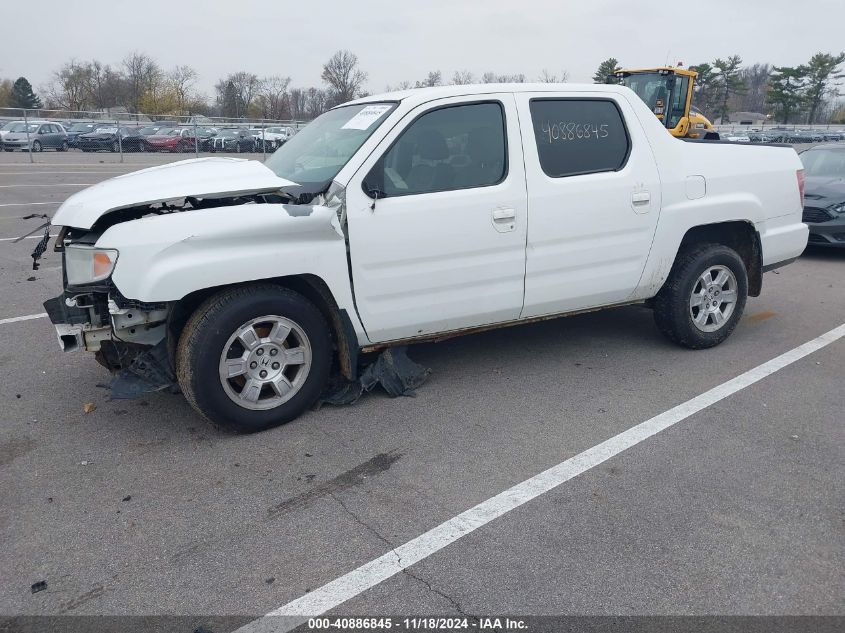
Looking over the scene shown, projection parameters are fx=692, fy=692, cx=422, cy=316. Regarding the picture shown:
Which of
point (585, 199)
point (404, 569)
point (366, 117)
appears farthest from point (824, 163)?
point (404, 569)

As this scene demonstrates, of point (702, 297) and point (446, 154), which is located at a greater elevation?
point (446, 154)

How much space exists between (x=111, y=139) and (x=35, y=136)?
10.8ft

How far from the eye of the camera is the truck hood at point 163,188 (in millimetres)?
3750

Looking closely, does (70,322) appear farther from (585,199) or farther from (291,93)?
(291,93)

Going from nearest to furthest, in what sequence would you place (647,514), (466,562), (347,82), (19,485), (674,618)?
(674,618), (466,562), (647,514), (19,485), (347,82)

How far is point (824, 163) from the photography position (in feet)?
35.4

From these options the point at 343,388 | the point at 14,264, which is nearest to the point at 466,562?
the point at 343,388

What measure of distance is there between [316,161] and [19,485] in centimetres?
247

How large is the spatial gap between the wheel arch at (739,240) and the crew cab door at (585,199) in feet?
2.01

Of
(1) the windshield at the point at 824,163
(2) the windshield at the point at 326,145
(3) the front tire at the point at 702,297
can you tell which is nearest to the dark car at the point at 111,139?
(1) the windshield at the point at 824,163

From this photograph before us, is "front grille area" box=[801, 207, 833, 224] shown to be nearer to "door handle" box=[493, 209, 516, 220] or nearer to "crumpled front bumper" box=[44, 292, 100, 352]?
"door handle" box=[493, 209, 516, 220]

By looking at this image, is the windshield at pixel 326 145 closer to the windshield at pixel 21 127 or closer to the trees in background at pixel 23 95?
the windshield at pixel 21 127

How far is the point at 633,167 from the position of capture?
15.9ft

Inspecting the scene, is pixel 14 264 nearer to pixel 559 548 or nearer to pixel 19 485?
pixel 19 485
